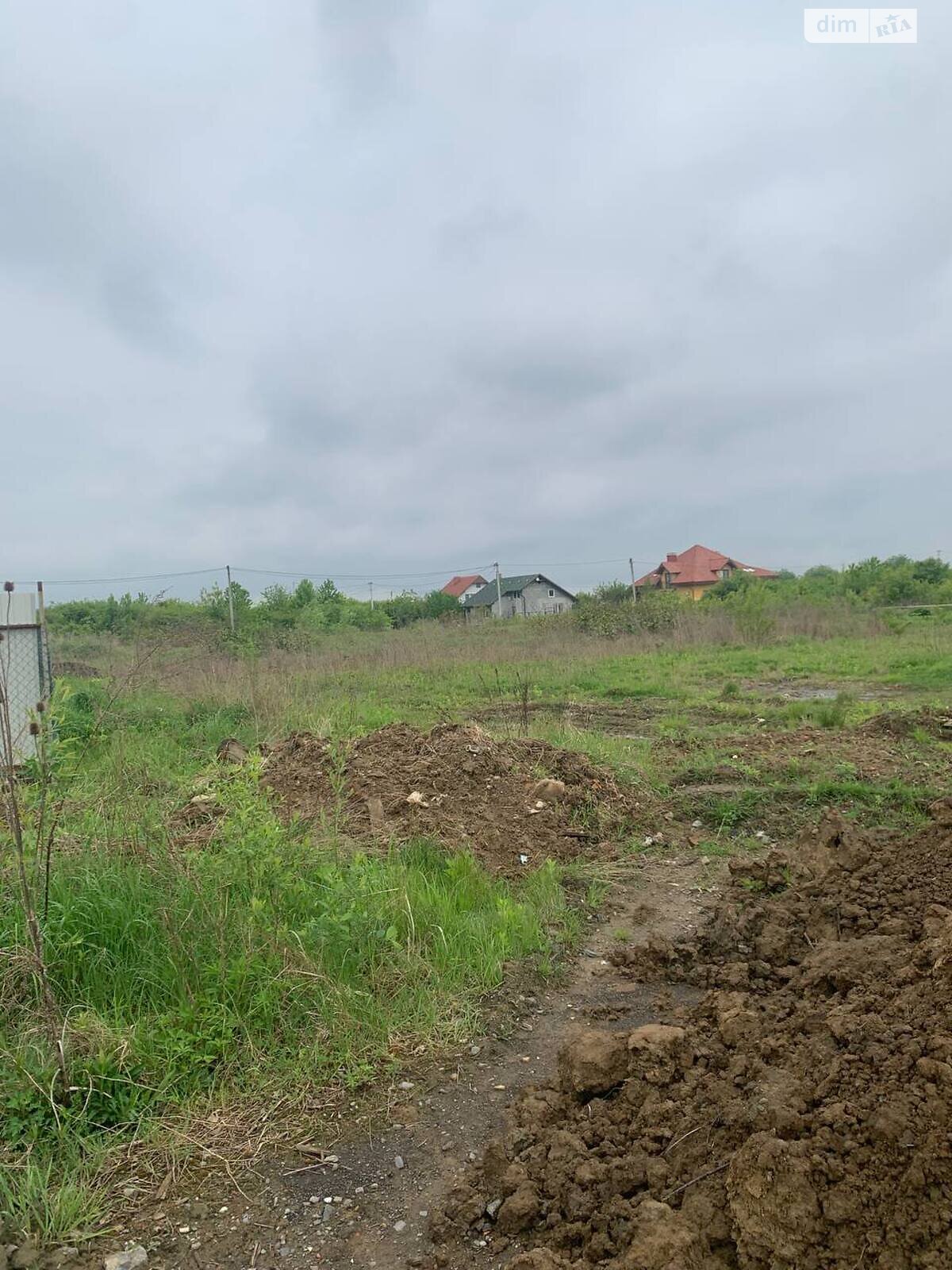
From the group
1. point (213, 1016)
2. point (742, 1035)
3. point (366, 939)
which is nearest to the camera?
point (742, 1035)

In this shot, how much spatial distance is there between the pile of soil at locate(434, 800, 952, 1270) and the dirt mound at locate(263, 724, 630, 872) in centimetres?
208

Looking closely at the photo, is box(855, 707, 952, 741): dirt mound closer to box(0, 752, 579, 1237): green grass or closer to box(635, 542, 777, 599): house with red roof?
box(0, 752, 579, 1237): green grass

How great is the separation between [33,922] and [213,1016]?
2.50 feet

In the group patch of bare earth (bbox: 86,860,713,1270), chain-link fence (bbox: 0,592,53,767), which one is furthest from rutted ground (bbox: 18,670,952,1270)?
chain-link fence (bbox: 0,592,53,767)

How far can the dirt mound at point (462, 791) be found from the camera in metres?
5.39

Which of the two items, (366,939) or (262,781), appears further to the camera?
(262,781)

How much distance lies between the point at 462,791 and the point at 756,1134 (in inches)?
155

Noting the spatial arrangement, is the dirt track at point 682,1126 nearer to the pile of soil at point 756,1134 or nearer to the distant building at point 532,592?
the pile of soil at point 756,1134

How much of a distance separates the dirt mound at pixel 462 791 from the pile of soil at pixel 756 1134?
2.08m

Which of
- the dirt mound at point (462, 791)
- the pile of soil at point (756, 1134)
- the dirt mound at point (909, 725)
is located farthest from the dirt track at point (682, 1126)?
the dirt mound at point (909, 725)

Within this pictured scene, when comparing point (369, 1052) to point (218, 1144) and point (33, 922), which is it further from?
point (33, 922)

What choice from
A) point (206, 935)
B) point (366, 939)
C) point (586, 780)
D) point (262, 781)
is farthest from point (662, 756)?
point (206, 935)

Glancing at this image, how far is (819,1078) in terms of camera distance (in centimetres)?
229

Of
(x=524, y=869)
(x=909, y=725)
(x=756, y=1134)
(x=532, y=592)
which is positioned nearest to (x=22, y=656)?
(x=524, y=869)
